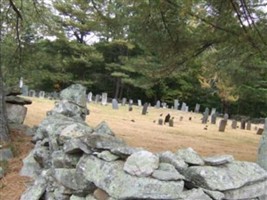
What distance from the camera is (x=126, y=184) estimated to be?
3.51 metres

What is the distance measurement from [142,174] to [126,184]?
0.17 meters

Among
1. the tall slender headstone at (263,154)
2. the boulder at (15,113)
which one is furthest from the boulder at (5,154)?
the tall slender headstone at (263,154)

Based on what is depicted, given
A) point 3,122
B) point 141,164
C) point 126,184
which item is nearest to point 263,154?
point 141,164

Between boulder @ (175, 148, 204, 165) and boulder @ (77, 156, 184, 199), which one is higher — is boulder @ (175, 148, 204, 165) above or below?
above

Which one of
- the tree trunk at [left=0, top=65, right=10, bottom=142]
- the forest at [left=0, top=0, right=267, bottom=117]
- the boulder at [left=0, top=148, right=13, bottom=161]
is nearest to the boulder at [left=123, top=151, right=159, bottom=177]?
the forest at [left=0, top=0, right=267, bottom=117]

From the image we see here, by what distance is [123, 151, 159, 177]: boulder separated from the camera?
3.51 meters

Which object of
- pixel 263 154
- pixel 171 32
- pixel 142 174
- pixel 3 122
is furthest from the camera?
pixel 171 32

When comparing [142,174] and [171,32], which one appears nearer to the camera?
[142,174]

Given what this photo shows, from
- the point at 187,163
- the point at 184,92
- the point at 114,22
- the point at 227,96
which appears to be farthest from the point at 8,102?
the point at 184,92

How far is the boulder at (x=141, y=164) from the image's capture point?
3513 mm

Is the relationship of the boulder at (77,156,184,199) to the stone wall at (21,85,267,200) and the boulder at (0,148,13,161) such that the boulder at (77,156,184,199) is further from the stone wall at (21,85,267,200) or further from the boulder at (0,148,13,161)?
the boulder at (0,148,13,161)

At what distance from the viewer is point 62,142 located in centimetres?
513

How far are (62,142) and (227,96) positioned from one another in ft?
76.8

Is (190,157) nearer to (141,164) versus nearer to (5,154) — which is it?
(141,164)
